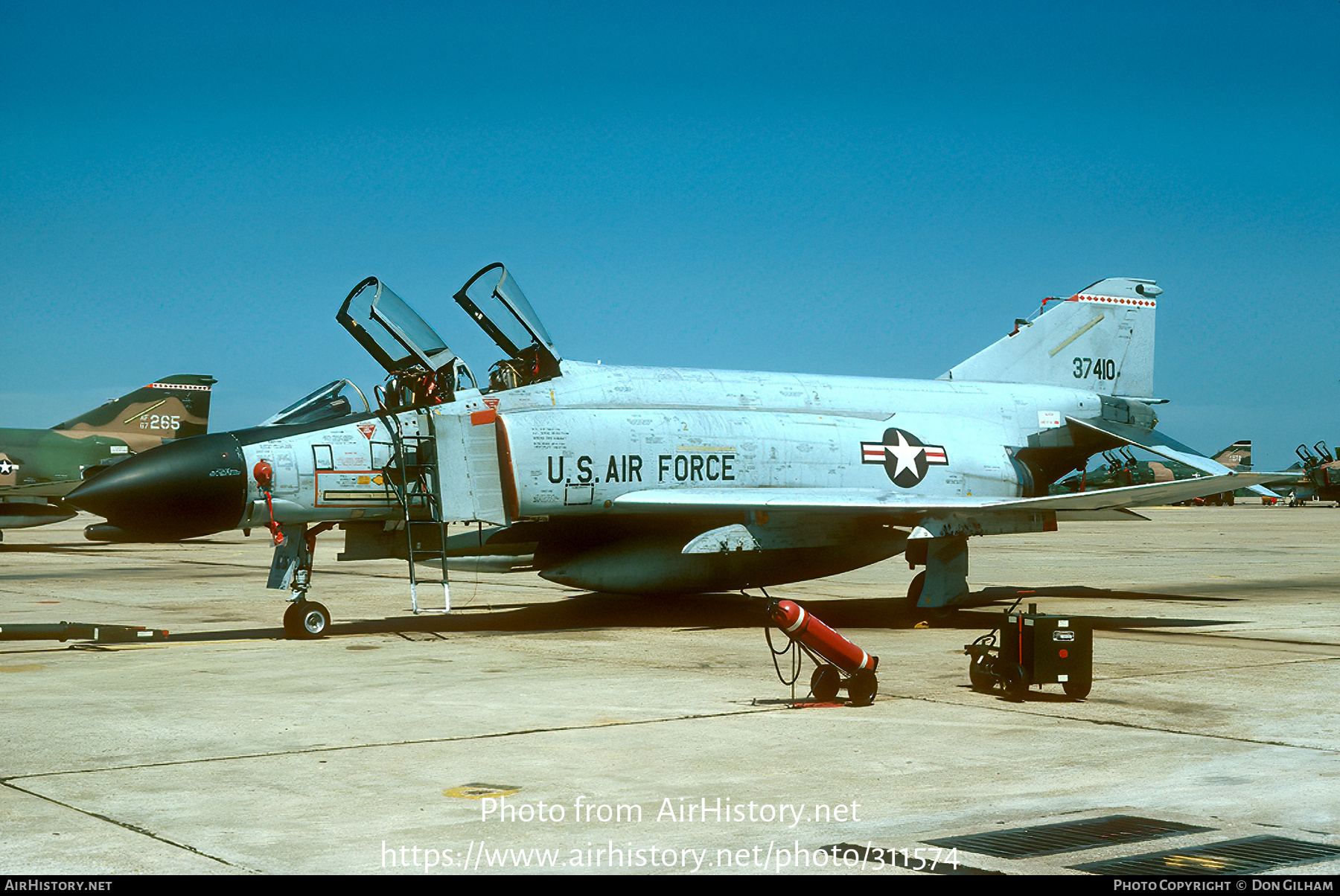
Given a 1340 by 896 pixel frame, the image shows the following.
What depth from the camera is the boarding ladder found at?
1295 cm

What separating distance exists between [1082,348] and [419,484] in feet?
36.2

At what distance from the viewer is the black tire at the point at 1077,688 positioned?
355 inches

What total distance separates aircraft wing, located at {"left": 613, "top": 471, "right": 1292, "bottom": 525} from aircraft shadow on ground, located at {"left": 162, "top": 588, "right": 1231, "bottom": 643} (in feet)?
4.47

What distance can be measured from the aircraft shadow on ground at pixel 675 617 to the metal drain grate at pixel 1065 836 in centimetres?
759

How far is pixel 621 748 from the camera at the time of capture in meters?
7.36

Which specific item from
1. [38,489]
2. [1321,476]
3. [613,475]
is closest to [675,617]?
[613,475]

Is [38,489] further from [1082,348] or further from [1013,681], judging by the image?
[1013,681]

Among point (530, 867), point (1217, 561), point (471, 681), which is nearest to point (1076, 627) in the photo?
point (471, 681)

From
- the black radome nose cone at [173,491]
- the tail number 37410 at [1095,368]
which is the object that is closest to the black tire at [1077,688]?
the black radome nose cone at [173,491]

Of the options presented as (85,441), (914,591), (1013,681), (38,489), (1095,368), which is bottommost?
(1013,681)

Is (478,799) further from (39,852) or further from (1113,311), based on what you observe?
(1113,311)

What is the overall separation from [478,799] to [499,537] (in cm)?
875

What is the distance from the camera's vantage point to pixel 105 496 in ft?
37.9

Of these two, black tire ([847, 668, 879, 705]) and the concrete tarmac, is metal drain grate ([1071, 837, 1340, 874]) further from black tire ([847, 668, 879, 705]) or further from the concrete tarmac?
black tire ([847, 668, 879, 705])
